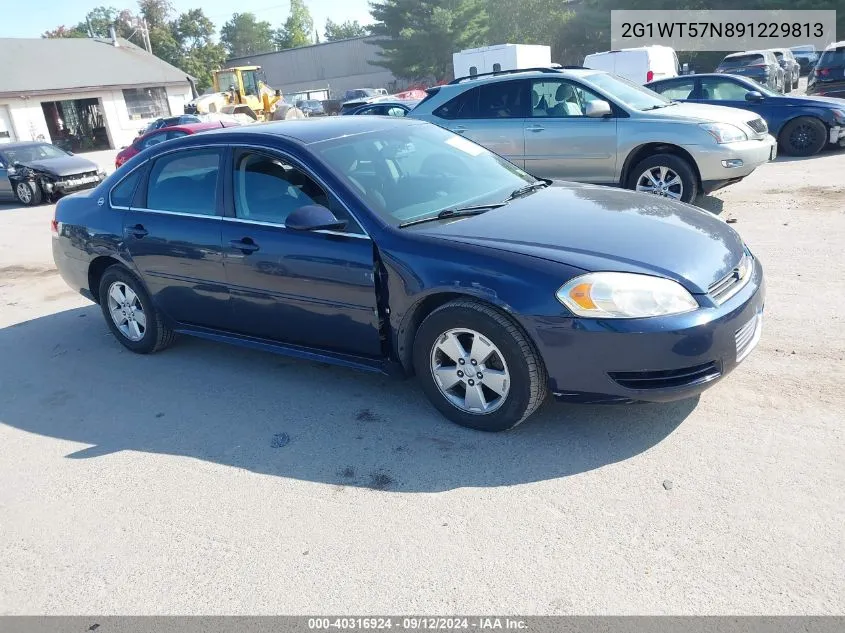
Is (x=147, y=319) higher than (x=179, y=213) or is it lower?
lower

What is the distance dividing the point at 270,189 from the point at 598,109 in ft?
16.7

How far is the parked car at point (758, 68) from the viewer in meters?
20.5

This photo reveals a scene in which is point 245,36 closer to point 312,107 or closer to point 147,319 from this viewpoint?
point 312,107

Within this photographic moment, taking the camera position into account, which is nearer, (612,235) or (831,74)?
(612,235)

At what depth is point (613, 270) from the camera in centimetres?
353

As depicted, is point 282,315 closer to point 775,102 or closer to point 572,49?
point 775,102

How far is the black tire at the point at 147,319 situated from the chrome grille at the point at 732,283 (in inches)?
153

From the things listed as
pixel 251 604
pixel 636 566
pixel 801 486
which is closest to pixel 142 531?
pixel 251 604

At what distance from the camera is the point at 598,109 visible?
8.45m

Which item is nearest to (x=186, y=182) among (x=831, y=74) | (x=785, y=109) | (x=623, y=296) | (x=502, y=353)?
(x=502, y=353)

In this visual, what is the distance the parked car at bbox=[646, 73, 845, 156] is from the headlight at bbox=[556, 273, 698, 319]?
996 cm

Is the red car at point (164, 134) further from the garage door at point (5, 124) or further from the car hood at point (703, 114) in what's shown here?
the garage door at point (5, 124)

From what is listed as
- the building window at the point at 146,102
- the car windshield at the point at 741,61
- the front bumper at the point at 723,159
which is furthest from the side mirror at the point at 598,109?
the building window at the point at 146,102

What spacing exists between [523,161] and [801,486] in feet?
21.7
